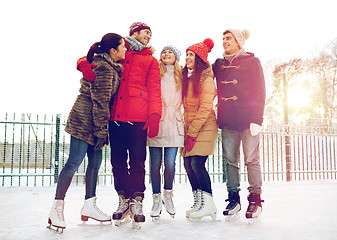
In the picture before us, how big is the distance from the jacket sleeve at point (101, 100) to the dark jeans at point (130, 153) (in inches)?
5.5

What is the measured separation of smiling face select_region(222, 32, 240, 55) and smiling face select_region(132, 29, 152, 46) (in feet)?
2.67

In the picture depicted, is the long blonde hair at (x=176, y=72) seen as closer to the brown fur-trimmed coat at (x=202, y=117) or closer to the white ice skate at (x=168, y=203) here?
the brown fur-trimmed coat at (x=202, y=117)

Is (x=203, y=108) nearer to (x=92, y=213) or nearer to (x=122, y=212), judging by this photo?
(x=122, y=212)

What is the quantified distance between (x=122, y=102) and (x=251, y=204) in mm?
1553

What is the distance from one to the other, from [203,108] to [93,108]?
1.05 meters

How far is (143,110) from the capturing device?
2924 mm

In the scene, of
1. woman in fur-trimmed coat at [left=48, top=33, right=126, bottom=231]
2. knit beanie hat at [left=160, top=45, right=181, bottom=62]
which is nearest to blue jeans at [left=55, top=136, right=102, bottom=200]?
woman in fur-trimmed coat at [left=48, top=33, right=126, bottom=231]

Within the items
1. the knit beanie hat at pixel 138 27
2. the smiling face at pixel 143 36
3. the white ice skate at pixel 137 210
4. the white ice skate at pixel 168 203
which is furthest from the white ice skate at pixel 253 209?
the knit beanie hat at pixel 138 27

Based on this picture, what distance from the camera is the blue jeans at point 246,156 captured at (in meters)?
3.25

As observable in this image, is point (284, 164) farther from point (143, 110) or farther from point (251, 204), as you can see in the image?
point (143, 110)

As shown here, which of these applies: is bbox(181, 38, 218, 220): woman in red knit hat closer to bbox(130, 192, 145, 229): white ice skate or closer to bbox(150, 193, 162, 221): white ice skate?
bbox(150, 193, 162, 221): white ice skate

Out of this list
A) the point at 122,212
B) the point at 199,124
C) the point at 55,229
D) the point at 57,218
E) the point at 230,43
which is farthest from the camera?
the point at 230,43

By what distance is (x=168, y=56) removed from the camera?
3.33m

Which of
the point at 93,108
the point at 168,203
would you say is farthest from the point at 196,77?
the point at 168,203
